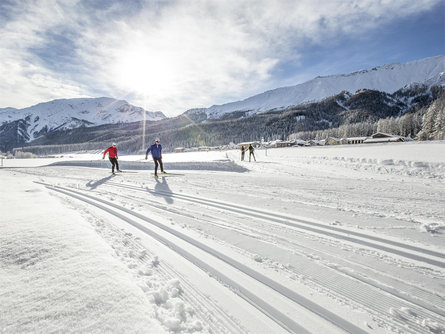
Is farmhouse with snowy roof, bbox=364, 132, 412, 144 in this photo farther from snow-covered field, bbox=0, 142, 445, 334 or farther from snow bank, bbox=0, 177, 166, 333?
snow bank, bbox=0, 177, 166, 333

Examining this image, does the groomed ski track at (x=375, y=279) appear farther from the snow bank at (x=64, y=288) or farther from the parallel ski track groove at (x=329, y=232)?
the snow bank at (x=64, y=288)

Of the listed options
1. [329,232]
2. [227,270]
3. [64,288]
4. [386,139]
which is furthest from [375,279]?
[386,139]

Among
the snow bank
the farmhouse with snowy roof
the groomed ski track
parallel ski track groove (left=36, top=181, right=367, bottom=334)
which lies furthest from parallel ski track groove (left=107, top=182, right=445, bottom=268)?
the farmhouse with snowy roof

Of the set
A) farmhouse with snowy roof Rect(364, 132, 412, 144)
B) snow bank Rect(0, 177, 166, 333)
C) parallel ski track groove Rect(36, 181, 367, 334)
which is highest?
farmhouse with snowy roof Rect(364, 132, 412, 144)

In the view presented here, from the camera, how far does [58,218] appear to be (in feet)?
11.9

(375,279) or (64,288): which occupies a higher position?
(64,288)

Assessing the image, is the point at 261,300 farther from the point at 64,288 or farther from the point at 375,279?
the point at 64,288

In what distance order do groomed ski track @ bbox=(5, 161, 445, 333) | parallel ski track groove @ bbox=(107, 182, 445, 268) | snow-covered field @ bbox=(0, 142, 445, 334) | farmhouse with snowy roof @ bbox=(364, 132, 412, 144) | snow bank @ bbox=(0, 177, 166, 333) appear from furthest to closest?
farmhouse with snowy roof @ bbox=(364, 132, 412, 144)
parallel ski track groove @ bbox=(107, 182, 445, 268)
groomed ski track @ bbox=(5, 161, 445, 333)
snow-covered field @ bbox=(0, 142, 445, 334)
snow bank @ bbox=(0, 177, 166, 333)

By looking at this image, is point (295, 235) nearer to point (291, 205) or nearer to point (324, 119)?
point (291, 205)

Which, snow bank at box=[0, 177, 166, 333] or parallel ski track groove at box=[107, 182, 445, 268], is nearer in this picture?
snow bank at box=[0, 177, 166, 333]

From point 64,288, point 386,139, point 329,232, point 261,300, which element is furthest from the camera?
point 386,139

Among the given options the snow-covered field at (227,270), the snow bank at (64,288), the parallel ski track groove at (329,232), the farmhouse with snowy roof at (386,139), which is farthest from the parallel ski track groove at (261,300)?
Result: the farmhouse with snowy roof at (386,139)

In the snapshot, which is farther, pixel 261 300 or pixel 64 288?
pixel 261 300

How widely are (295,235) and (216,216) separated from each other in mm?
1589
